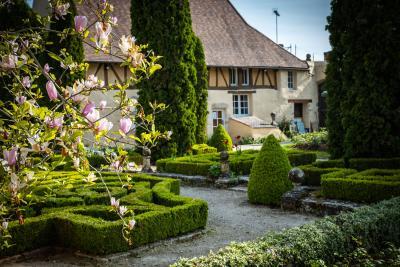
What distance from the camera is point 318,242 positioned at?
545cm

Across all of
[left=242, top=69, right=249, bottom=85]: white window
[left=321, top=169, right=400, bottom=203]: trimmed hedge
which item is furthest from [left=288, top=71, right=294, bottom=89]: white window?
[left=321, top=169, right=400, bottom=203]: trimmed hedge

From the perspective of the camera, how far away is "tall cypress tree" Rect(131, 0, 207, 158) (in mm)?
17500

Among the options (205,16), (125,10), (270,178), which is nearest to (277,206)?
(270,178)

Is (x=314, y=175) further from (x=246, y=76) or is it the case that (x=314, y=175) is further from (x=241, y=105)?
(x=246, y=76)

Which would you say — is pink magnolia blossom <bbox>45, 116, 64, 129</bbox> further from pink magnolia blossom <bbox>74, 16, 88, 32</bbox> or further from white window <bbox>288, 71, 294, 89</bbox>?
white window <bbox>288, 71, 294, 89</bbox>

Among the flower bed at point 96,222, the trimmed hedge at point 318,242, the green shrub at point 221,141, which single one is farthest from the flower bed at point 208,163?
the trimmed hedge at point 318,242

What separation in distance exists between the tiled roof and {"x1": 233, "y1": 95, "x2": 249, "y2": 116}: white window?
246cm

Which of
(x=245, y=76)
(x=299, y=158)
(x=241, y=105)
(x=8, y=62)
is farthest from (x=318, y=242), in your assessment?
(x=245, y=76)

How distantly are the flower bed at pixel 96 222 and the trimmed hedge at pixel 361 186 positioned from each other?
9.84ft

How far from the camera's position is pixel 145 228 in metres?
6.80

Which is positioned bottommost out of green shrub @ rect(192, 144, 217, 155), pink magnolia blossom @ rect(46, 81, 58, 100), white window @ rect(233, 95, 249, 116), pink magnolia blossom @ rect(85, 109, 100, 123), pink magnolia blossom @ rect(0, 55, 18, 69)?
green shrub @ rect(192, 144, 217, 155)

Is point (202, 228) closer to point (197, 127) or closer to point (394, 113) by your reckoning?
point (394, 113)

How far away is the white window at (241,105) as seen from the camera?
95.9 ft

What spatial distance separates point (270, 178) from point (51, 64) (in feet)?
42.1
